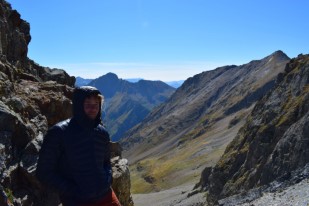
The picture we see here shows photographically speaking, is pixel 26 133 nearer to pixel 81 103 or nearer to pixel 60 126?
pixel 81 103

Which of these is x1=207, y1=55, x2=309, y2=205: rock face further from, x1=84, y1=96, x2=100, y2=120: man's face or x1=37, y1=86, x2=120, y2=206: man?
x1=84, y1=96, x2=100, y2=120: man's face

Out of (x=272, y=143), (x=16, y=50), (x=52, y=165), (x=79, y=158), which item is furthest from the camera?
(x=272, y=143)

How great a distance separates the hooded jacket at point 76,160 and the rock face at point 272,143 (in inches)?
1683

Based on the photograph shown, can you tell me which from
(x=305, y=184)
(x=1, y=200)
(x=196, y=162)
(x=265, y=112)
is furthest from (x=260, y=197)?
(x=196, y=162)

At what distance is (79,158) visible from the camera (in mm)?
9367

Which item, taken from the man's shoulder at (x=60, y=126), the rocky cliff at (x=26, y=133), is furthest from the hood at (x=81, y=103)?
the rocky cliff at (x=26, y=133)

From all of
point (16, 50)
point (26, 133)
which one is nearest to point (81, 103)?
point (26, 133)

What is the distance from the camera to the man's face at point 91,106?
383 inches

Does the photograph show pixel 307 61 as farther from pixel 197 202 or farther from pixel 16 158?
pixel 16 158

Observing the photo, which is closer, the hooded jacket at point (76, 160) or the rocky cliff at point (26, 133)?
the hooded jacket at point (76, 160)

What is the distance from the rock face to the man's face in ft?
140

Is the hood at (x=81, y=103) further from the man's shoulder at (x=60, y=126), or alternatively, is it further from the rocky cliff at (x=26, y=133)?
the rocky cliff at (x=26, y=133)

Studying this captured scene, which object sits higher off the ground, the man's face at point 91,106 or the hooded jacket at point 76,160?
the man's face at point 91,106

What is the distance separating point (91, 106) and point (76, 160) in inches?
53.7
